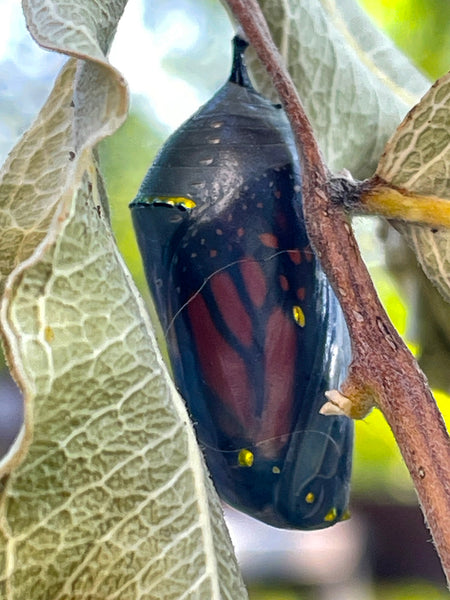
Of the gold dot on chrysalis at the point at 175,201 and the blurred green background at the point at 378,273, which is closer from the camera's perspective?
the gold dot on chrysalis at the point at 175,201

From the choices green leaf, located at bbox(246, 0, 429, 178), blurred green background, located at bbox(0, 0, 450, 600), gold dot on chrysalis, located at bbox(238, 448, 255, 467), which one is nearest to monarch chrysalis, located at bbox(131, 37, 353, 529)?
gold dot on chrysalis, located at bbox(238, 448, 255, 467)

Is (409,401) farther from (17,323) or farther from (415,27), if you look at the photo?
(415,27)

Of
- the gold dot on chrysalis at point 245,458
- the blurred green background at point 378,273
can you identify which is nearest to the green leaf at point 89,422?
the gold dot on chrysalis at point 245,458

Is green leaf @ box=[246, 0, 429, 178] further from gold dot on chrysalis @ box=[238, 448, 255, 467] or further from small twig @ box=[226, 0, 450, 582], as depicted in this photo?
gold dot on chrysalis @ box=[238, 448, 255, 467]

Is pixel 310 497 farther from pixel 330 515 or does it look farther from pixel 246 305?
pixel 246 305

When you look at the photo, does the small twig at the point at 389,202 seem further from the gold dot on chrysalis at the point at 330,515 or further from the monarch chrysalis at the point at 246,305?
the gold dot on chrysalis at the point at 330,515

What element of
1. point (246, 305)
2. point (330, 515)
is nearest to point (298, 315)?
point (246, 305)
